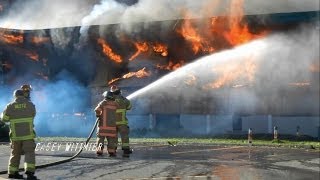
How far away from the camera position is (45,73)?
2831cm

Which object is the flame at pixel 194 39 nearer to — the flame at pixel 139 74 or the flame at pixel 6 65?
the flame at pixel 139 74

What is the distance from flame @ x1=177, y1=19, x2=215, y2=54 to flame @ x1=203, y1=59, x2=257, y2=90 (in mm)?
1536

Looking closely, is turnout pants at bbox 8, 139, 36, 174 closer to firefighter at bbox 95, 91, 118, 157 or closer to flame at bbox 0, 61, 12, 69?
firefighter at bbox 95, 91, 118, 157

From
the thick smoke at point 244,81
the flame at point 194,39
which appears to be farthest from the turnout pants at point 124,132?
the flame at point 194,39

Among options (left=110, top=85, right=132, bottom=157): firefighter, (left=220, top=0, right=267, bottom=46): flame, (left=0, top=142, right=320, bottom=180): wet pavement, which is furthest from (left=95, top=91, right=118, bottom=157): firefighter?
(left=220, top=0, right=267, bottom=46): flame

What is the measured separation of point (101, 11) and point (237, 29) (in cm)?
785

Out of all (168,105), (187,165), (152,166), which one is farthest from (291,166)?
(168,105)

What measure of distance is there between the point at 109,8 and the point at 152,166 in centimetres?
1758

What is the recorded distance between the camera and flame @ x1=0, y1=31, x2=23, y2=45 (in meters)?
27.4

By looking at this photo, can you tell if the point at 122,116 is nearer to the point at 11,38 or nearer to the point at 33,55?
the point at 11,38

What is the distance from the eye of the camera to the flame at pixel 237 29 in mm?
22359

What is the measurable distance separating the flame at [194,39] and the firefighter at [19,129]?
58.2 ft

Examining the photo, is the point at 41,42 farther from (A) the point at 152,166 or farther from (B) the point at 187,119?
(A) the point at 152,166

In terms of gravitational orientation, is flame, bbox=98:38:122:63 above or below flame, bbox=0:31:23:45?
below
